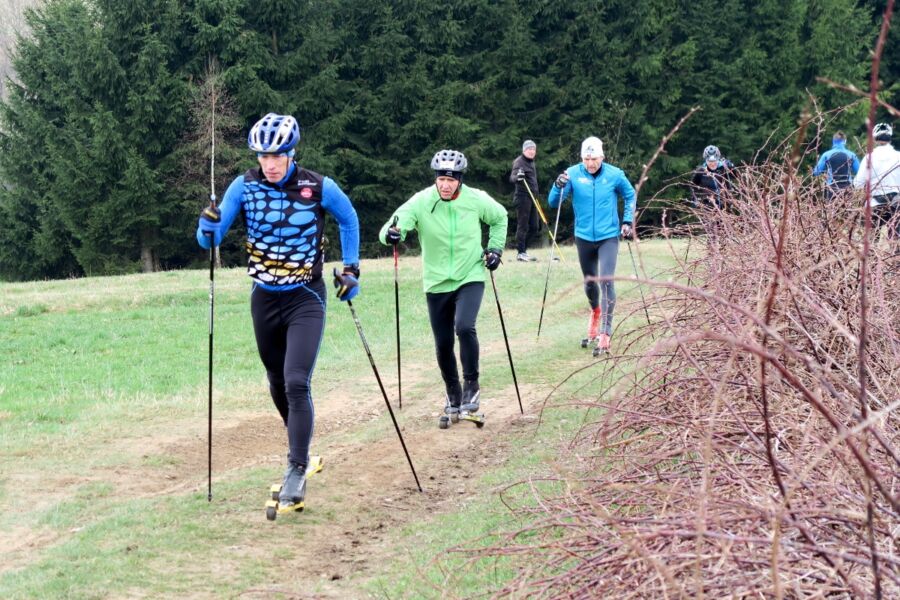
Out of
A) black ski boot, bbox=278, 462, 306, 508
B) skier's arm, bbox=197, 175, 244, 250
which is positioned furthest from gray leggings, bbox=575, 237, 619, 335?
skier's arm, bbox=197, 175, 244, 250

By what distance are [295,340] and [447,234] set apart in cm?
257

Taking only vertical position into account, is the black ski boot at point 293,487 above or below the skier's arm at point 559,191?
below

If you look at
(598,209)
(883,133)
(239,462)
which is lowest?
(239,462)

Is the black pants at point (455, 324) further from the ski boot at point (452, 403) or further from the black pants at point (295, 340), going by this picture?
the black pants at point (295, 340)

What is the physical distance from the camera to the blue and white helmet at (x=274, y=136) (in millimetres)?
6492

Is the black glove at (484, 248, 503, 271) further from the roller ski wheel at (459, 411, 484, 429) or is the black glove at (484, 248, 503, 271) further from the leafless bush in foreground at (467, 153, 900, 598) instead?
the leafless bush in foreground at (467, 153, 900, 598)

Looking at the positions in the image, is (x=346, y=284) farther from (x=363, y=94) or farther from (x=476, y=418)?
(x=363, y=94)

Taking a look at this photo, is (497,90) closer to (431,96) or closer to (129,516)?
(431,96)

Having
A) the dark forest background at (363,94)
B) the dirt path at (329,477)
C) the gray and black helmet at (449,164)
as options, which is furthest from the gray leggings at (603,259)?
the dark forest background at (363,94)

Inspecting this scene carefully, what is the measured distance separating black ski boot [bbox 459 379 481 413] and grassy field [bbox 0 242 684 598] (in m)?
0.22

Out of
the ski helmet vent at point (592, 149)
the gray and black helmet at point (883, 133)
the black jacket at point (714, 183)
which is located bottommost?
the black jacket at point (714, 183)

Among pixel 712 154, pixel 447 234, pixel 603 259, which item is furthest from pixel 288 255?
pixel 712 154

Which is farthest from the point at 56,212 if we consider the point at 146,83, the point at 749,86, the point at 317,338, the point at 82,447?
the point at 317,338

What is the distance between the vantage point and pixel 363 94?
3784 cm
